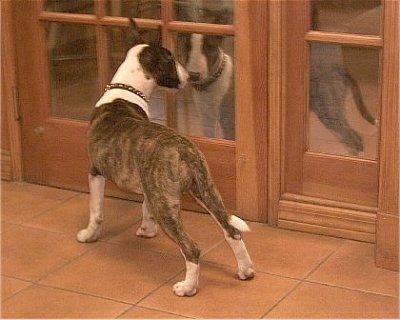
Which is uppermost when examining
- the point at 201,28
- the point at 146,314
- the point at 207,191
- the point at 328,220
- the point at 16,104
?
the point at 201,28

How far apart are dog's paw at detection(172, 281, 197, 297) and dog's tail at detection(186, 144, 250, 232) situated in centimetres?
20

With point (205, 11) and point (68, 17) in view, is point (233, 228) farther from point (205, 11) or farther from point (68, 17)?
point (68, 17)

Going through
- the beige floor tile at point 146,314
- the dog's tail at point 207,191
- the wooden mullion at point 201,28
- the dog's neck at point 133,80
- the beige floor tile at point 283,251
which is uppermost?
the wooden mullion at point 201,28

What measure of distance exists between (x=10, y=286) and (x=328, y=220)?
1.06m

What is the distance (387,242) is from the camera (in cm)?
270

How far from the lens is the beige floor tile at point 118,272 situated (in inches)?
104

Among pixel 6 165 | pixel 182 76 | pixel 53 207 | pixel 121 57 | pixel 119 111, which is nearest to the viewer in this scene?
pixel 119 111

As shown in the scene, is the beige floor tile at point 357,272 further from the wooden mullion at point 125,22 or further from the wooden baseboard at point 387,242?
the wooden mullion at point 125,22

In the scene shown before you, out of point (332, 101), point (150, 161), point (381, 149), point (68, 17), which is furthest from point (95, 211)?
point (381, 149)

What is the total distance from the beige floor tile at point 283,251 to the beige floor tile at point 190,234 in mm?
70

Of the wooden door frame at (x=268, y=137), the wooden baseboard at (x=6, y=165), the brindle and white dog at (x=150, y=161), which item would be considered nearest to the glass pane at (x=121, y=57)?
the brindle and white dog at (x=150, y=161)

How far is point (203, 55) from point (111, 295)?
0.94 m

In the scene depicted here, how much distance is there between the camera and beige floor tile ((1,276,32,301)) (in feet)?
8.69

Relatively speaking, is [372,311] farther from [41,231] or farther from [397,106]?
[41,231]
